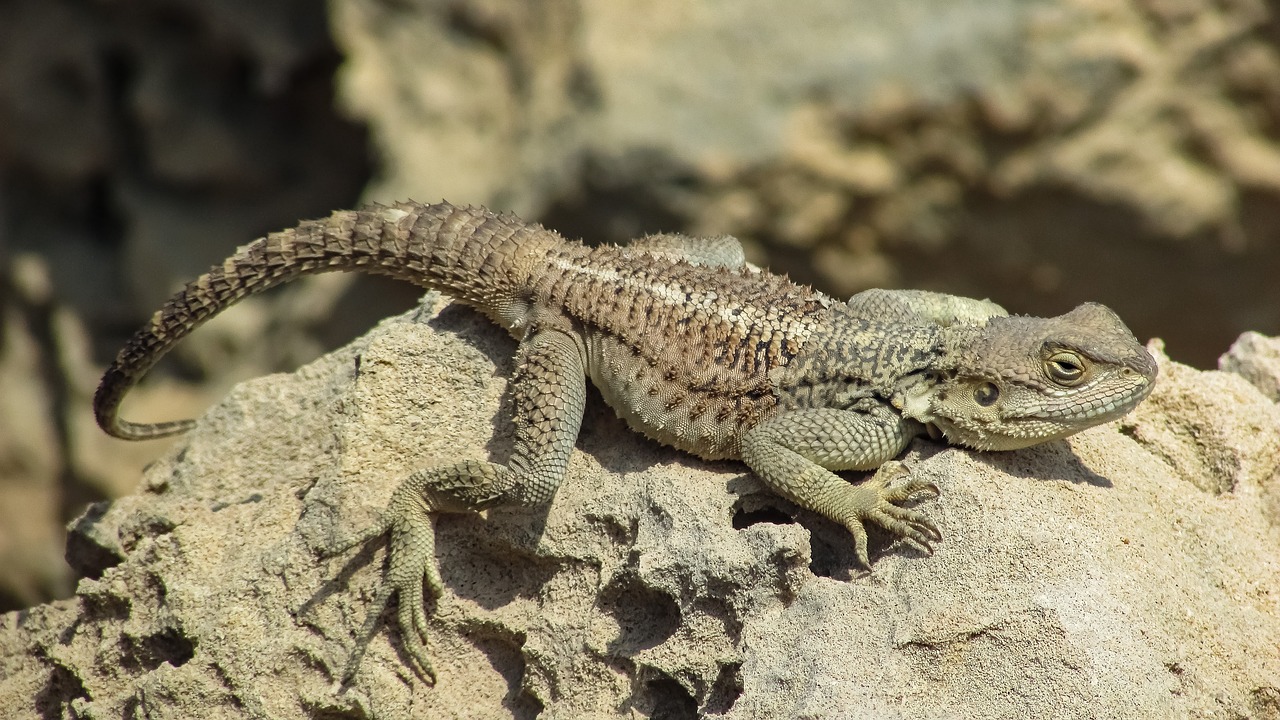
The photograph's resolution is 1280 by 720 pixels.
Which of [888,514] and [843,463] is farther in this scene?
[843,463]

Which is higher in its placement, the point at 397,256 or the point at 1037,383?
the point at 397,256

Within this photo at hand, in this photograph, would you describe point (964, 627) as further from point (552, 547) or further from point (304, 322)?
point (304, 322)

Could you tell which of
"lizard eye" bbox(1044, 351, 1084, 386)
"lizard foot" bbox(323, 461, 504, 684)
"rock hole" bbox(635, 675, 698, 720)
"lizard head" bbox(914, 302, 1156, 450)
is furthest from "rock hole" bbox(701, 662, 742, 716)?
"lizard eye" bbox(1044, 351, 1084, 386)

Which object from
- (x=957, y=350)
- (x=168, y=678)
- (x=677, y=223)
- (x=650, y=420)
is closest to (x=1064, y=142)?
(x=677, y=223)

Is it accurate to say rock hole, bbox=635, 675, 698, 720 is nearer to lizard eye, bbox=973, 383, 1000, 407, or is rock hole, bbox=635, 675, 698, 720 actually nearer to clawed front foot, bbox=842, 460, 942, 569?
clawed front foot, bbox=842, 460, 942, 569

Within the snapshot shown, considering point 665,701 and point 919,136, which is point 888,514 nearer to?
point 665,701

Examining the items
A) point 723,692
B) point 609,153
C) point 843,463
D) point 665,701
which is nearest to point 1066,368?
point 843,463

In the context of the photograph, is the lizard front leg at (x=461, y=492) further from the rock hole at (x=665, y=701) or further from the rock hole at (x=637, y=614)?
the rock hole at (x=665, y=701)
